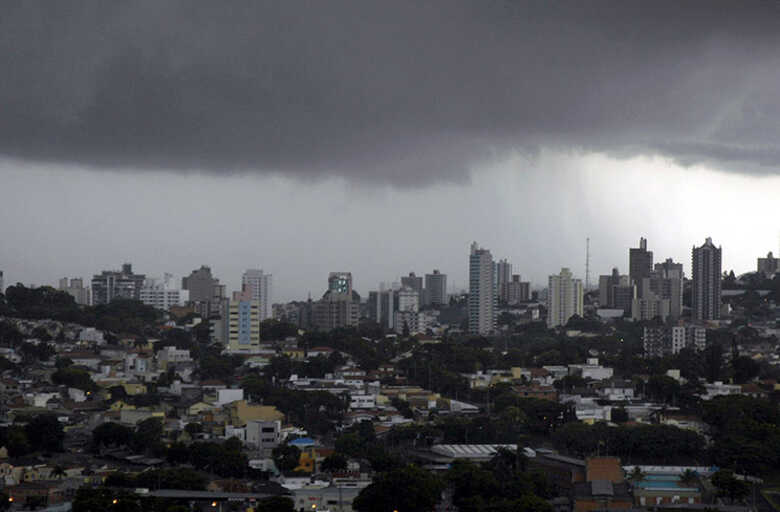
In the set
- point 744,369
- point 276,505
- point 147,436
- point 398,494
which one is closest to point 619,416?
point 744,369

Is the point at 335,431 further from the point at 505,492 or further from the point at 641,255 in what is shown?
the point at 641,255

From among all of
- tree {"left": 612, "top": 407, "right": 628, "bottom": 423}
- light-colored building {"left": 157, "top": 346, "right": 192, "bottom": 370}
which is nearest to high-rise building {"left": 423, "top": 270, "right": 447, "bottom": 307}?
light-colored building {"left": 157, "top": 346, "right": 192, "bottom": 370}

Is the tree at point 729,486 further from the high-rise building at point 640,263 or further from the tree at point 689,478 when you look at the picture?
the high-rise building at point 640,263

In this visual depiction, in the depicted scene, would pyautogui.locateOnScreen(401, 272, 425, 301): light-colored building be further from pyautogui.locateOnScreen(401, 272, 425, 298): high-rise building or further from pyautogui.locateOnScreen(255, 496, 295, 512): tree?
pyautogui.locateOnScreen(255, 496, 295, 512): tree

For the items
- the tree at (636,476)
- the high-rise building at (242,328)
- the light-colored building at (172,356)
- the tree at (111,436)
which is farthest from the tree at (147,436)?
the high-rise building at (242,328)

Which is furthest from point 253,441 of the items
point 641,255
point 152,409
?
point 641,255
